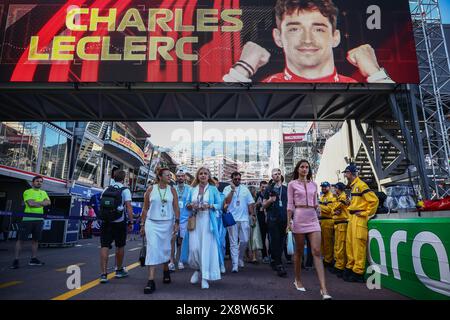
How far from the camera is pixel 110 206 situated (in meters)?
4.71

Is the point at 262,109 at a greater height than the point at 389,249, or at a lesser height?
greater

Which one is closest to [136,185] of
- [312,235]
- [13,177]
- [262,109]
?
[13,177]

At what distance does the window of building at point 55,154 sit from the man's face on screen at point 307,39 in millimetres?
17474

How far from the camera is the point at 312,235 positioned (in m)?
3.82

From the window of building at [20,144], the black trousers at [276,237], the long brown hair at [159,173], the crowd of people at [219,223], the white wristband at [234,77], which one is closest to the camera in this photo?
the crowd of people at [219,223]

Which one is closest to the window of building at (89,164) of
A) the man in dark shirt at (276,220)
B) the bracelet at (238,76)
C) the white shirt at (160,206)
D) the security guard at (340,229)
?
the bracelet at (238,76)

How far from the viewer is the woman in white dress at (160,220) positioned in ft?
13.2

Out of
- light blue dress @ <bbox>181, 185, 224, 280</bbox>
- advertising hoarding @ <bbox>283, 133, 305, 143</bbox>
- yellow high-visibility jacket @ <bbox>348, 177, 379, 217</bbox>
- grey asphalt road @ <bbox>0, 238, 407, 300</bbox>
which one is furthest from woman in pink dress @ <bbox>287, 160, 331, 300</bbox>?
advertising hoarding @ <bbox>283, 133, 305, 143</bbox>

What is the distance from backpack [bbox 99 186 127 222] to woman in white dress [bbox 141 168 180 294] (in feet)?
2.08

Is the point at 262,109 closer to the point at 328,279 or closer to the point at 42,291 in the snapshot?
the point at 328,279

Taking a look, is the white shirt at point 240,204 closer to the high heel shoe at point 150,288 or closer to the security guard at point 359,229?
the security guard at point 359,229

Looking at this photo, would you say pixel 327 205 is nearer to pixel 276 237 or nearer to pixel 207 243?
pixel 276 237

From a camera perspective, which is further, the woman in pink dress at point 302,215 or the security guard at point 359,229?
the security guard at point 359,229
